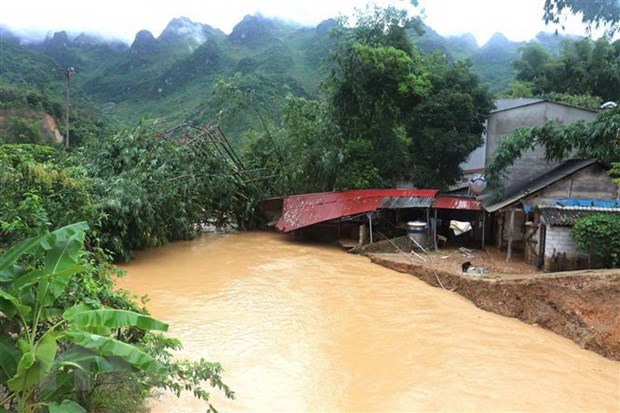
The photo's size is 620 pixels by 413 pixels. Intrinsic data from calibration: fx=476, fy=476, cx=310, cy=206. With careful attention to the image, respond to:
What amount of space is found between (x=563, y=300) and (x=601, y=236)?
1727 mm

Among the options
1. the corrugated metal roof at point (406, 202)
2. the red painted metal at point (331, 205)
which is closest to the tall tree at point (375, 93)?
the red painted metal at point (331, 205)

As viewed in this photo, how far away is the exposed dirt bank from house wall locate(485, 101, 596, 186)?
5.72 meters

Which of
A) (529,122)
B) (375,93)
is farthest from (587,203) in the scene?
(375,93)

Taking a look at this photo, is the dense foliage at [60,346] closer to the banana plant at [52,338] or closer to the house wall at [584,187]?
the banana plant at [52,338]

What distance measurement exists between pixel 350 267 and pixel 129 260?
563 centimetres

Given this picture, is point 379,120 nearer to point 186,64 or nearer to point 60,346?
point 60,346

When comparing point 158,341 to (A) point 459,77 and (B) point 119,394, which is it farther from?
(A) point 459,77

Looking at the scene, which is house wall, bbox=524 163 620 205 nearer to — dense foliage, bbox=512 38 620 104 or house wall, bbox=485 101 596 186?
house wall, bbox=485 101 596 186

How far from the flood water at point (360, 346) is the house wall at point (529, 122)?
6074 millimetres

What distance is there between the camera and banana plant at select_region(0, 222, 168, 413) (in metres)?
3.41

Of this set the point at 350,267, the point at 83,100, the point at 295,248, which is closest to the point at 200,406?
the point at 350,267

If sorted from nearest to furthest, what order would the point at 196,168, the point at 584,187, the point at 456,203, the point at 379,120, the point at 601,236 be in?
1. the point at 601,236
2. the point at 584,187
3. the point at 456,203
4. the point at 196,168
5. the point at 379,120

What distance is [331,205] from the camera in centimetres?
1471

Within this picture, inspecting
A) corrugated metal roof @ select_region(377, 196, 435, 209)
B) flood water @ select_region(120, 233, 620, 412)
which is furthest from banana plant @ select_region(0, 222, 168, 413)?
corrugated metal roof @ select_region(377, 196, 435, 209)
